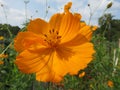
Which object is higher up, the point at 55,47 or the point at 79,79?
the point at 55,47

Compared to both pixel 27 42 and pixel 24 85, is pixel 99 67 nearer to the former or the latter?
pixel 24 85

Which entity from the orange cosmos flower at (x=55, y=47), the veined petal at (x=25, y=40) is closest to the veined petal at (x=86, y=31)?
the orange cosmos flower at (x=55, y=47)

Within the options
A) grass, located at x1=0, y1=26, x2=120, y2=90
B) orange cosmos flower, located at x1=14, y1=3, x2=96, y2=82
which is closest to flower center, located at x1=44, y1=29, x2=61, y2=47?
orange cosmos flower, located at x1=14, y1=3, x2=96, y2=82

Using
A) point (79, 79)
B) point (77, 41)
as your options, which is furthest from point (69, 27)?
point (79, 79)

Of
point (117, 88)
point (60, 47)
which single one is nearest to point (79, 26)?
point (60, 47)

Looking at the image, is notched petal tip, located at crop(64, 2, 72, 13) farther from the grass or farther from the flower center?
the grass

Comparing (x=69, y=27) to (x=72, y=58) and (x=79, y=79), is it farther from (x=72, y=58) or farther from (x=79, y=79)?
(x=79, y=79)
